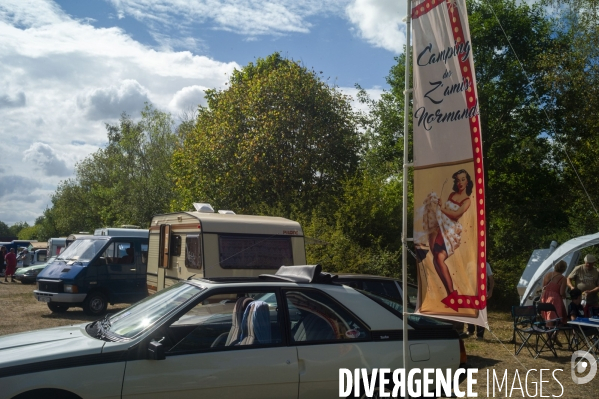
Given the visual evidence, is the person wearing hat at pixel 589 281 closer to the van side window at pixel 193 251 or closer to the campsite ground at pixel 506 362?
the campsite ground at pixel 506 362

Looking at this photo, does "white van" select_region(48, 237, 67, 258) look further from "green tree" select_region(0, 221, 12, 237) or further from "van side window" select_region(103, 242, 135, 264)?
"green tree" select_region(0, 221, 12, 237)

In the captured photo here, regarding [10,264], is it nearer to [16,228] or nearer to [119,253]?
[119,253]

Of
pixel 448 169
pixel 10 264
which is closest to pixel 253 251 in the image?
pixel 448 169

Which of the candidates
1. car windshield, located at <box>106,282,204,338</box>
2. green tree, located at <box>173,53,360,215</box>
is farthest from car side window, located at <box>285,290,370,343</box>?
green tree, located at <box>173,53,360,215</box>

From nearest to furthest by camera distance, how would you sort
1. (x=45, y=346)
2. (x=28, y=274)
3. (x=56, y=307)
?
1. (x=45, y=346)
2. (x=56, y=307)
3. (x=28, y=274)

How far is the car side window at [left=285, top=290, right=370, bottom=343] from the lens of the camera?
567 cm

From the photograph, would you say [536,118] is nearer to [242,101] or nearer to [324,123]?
[324,123]

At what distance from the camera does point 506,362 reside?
Result: 10195 mm

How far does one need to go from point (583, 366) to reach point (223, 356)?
6815 millimetres

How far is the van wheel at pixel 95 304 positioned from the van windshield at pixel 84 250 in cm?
99

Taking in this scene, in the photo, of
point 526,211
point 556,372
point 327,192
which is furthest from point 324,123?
point 556,372

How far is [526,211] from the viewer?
75.9 feet

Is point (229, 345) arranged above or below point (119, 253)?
below

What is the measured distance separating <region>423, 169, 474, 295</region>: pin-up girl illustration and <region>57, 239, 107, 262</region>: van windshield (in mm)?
13393
